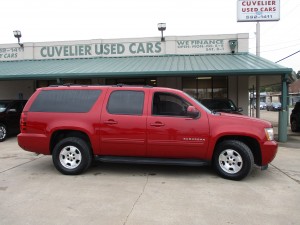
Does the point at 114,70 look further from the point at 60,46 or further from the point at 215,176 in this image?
the point at 215,176

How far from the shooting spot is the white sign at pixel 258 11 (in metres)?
15.3

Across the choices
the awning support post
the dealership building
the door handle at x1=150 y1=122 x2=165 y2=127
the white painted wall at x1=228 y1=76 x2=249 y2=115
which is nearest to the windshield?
the dealership building

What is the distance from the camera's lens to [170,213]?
4203 mm

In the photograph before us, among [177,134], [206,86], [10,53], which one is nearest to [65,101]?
[177,134]

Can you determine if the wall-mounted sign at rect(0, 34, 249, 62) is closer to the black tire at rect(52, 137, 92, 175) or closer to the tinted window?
the tinted window

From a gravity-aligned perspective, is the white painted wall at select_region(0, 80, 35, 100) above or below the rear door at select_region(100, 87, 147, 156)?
above

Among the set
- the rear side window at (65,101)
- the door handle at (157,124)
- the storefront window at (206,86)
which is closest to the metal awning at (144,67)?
the storefront window at (206,86)

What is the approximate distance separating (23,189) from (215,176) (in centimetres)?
376

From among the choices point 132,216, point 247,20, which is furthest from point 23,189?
point 247,20

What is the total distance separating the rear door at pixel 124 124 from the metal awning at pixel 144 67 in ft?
17.6

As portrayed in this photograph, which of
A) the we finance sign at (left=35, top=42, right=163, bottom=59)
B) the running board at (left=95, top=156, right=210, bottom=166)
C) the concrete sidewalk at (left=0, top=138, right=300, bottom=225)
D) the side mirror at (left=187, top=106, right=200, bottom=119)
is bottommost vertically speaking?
the concrete sidewalk at (left=0, top=138, right=300, bottom=225)

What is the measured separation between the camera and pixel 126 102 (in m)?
6.16

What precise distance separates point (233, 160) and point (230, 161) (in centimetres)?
6

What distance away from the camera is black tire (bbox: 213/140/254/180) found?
18.8 ft
